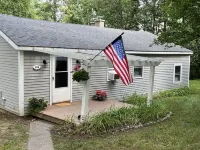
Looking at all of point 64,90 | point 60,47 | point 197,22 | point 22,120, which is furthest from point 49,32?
point 197,22

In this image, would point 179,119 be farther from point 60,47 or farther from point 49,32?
point 49,32

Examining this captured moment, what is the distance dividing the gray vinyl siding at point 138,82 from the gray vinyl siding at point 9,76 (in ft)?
7.47

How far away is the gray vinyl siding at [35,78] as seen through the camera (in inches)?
340

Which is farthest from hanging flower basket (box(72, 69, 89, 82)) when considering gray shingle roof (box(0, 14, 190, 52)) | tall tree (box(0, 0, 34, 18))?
tall tree (box(0, 0, 34, 18))

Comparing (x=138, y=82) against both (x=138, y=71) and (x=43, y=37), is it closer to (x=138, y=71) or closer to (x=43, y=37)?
(x=138, y=71)

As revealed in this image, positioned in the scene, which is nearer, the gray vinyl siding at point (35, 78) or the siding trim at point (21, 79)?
the siding trim at point (21, 79)

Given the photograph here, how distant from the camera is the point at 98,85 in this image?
11.1 metres

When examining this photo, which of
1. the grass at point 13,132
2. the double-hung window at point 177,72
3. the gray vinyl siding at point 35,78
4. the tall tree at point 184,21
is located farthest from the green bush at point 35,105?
the double-hung window at point 177,72

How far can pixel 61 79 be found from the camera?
9711 millimetres

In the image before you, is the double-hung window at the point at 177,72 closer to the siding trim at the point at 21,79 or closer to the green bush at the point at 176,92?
the green bush at the point at 176,92

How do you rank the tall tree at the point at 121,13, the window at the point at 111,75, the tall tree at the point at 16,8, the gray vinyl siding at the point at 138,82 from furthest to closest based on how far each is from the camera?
1. the tall tree at the point at 121,13
2. the tall tree at the point at 16,8
3. the window at the point at 111,75
4. the gray vinyl siding at the point at 138,82

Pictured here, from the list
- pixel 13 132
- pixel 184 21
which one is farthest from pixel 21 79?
pixel 184 21

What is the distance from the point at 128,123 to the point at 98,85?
3939 mm

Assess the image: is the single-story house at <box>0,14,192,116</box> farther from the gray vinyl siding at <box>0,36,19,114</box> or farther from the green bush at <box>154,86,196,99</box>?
the green bush at <box>154,86,196,99</box>
